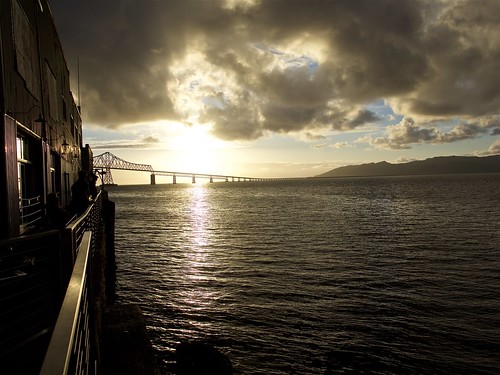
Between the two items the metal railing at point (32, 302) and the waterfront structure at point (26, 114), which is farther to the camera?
the waterfront structure at point (26, 114)

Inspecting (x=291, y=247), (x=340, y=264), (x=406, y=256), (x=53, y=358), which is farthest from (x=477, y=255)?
(x=53, y=358)

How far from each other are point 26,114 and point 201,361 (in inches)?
282

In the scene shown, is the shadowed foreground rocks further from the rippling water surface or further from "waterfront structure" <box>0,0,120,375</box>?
the rippling water surface

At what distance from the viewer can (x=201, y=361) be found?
582 centimetres

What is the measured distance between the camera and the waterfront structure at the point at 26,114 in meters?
7.14

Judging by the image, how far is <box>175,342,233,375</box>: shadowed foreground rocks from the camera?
5707 mm

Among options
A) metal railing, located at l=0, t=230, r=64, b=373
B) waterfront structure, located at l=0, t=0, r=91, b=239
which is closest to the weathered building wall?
waterfront structure, located at l=0, t=0, r=91, b=239

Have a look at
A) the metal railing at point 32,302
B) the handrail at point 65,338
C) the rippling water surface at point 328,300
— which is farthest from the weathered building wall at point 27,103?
the rippling water surface at point 328,300

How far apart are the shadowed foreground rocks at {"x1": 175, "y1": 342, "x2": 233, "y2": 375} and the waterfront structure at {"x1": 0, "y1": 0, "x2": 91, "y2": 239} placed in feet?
13.2

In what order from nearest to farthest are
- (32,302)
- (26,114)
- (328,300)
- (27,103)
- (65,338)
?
(65,338) < (32,302) < (26,114) < (27,103) < (328,300)

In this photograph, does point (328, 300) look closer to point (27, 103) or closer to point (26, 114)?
point (26, 114)

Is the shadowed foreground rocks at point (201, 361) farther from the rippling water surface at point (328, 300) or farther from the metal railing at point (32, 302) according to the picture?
the rippling water surface at point (328, 300)

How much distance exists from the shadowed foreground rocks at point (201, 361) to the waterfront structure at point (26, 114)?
403cm

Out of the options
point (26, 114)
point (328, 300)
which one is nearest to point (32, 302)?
point (26, 114)
